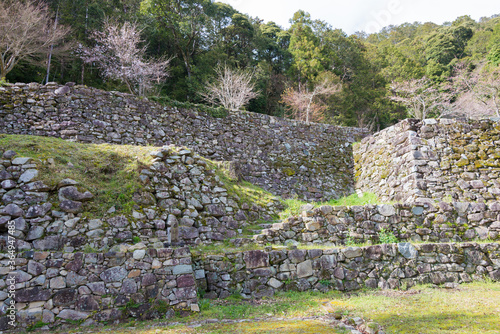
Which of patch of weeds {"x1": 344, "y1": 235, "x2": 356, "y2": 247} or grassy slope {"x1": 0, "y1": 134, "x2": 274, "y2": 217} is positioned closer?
grassy slope {"x1": 0, "y1": 134, "x2": 274, "y2": 217}

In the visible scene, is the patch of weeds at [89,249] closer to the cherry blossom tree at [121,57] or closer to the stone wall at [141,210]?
the stone wall at [141,210]

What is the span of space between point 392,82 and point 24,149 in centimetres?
2423

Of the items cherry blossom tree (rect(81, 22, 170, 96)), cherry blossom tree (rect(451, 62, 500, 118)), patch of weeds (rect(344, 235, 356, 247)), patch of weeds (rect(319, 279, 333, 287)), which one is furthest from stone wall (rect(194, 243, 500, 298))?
cherry blossom tree (rect(451, 62, 500, 118))

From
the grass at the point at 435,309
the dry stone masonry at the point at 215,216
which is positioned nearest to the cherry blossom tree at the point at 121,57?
the dry stone masonry at the point at 215,216

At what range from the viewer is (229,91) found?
1823 centimetres

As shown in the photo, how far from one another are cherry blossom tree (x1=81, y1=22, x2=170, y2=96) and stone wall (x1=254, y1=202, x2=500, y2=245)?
38.9ft

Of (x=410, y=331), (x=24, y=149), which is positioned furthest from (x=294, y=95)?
(x=410, y=331)

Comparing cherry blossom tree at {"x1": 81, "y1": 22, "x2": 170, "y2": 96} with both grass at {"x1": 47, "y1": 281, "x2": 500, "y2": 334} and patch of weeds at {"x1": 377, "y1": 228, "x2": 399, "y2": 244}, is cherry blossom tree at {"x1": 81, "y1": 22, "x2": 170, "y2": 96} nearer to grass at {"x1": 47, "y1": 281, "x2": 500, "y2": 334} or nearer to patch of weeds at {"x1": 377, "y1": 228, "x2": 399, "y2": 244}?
patch of weeds at {"x1": 377, "y1": 228, "x2": 399, "y2": 244}

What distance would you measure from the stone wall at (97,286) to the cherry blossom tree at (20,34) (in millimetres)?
10534

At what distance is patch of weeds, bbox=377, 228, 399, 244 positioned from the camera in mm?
7562

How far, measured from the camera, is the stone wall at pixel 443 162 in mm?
9148

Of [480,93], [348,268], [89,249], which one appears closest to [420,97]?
[480,93]

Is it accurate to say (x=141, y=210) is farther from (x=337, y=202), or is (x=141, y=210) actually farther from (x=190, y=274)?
(x=337, y=202)

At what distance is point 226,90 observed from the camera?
17.7 m
